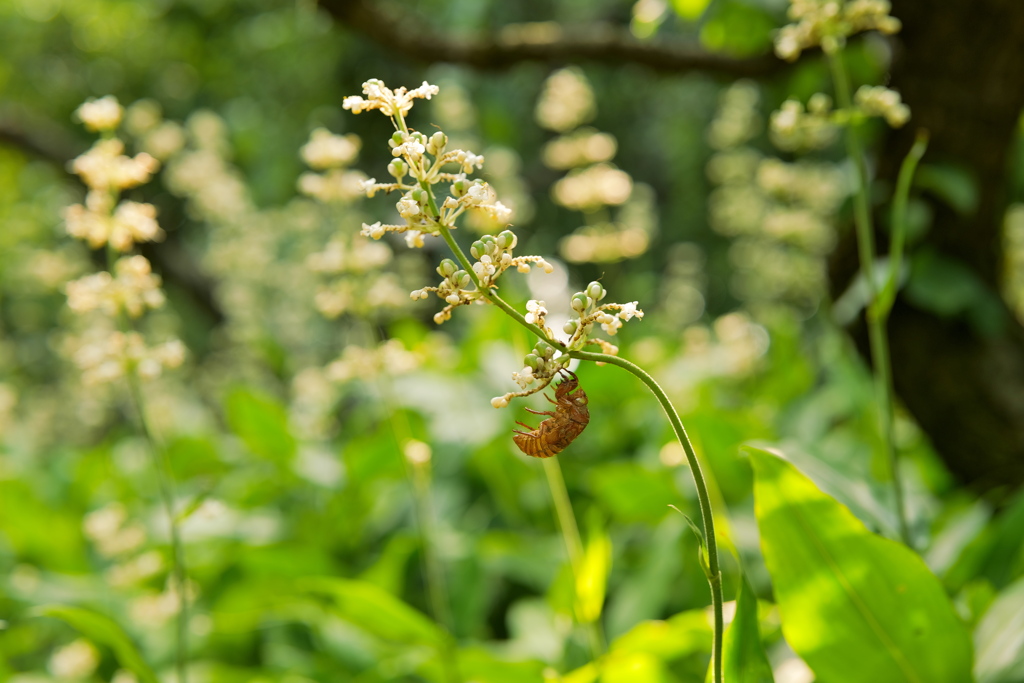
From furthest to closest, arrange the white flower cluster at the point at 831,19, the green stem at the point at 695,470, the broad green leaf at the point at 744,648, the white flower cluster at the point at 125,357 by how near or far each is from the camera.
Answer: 1. the white flower cluster at the point at 125,357
2. the white flower cluster at the point at 831,19
3. the broad green leaf at the point at 744,648
4. the green stem at the point at 695,470

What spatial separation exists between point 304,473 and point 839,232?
Result: 2107 mm

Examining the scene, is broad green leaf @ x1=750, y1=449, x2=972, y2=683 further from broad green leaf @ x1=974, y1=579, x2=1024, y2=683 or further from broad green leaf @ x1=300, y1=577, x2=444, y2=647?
broad green leaf @ x1=300, y1=577, x2=444, y2=647

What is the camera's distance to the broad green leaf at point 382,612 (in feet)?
5.63

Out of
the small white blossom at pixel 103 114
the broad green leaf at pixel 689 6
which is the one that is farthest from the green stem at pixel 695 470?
the broad green leaf at pixel 689 6

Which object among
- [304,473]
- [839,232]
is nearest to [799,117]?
[839,232]

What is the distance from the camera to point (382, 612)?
1.74 m

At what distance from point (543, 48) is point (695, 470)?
2146 millimetres

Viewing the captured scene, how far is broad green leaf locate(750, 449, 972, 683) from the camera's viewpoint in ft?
3.65

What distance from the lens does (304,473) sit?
2.91m

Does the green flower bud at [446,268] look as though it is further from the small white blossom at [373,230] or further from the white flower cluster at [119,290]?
the white flower cluster at [119,290]

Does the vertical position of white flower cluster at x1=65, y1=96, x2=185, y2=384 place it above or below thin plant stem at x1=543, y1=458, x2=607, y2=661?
above

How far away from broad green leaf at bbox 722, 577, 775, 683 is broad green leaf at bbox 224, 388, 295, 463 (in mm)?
2380

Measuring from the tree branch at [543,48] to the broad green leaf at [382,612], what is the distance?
1.78m

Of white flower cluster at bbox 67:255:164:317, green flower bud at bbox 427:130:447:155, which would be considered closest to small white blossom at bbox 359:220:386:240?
green flower bud at bbox 427:130:447:155
